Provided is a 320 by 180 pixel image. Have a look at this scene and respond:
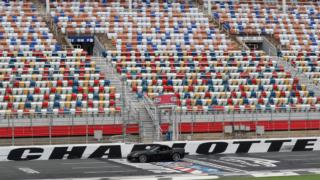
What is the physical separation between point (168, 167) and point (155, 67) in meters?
20.3

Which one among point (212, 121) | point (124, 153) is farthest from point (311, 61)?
point (124, 153)

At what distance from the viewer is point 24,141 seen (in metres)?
41.8

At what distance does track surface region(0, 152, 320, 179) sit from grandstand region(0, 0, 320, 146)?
650 centimetres

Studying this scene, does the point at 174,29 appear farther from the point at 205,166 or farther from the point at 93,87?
the point at 205,166

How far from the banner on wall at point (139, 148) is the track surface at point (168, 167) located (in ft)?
3.93

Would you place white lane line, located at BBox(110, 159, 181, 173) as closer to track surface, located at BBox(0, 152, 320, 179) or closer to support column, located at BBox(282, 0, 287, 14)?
track surface, located at BBox(0, 152, 320, 179)

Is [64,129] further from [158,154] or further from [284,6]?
[284,6]

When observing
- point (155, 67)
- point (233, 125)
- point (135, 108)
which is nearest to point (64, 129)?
point (135, 108)

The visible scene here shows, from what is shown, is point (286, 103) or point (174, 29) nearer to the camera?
point (286, 103)

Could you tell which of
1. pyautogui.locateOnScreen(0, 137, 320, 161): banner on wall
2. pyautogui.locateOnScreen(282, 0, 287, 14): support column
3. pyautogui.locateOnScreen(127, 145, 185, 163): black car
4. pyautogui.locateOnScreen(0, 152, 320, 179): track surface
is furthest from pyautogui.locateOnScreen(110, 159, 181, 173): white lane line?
pyautogui.locateOnScreen(282, 0, 287, 14): support column

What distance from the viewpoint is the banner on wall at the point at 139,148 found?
3878 centimetres

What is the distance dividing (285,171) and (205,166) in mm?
3951

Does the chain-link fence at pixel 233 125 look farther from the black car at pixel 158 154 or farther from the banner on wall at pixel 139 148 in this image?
the black car at pixel 158 154

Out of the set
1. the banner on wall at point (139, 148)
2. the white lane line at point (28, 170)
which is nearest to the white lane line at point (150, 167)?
the banner on wall at point (139, 148)
